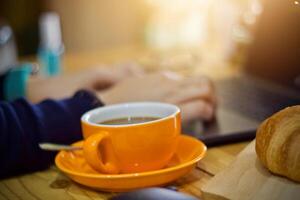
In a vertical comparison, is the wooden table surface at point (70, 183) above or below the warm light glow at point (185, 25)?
below

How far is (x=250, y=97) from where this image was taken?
37.6 inches

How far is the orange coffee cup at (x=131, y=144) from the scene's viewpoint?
0.56 meters

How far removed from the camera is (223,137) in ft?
2.38

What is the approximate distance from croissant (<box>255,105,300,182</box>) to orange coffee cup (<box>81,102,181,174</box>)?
0.11 meters

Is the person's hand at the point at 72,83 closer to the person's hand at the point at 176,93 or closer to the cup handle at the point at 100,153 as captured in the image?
the person's hand at the point at 176,93

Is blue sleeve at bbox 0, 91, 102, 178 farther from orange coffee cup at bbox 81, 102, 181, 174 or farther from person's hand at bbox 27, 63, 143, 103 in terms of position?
person's hand at bbox 27, 63, 143, 103

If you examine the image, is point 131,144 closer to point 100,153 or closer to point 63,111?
point 100,153

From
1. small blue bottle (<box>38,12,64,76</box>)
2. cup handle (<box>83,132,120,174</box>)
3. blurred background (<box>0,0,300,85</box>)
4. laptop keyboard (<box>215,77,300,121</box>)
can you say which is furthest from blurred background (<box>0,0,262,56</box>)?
cup handle (<box>83,132,120,174</box>)

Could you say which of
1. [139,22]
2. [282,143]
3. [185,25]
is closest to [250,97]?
[282,143]

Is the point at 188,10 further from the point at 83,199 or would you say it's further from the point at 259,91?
the point at 83,199

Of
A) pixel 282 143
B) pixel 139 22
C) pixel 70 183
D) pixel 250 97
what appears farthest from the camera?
pixel 139 22

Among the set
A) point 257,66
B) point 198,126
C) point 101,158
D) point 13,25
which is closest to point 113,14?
point 13,25

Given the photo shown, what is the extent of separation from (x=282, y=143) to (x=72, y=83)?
0.60 m

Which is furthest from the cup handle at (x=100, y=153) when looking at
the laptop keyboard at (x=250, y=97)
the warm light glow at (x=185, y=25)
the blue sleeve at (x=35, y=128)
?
the warm light glow at (x=185, y=25)
